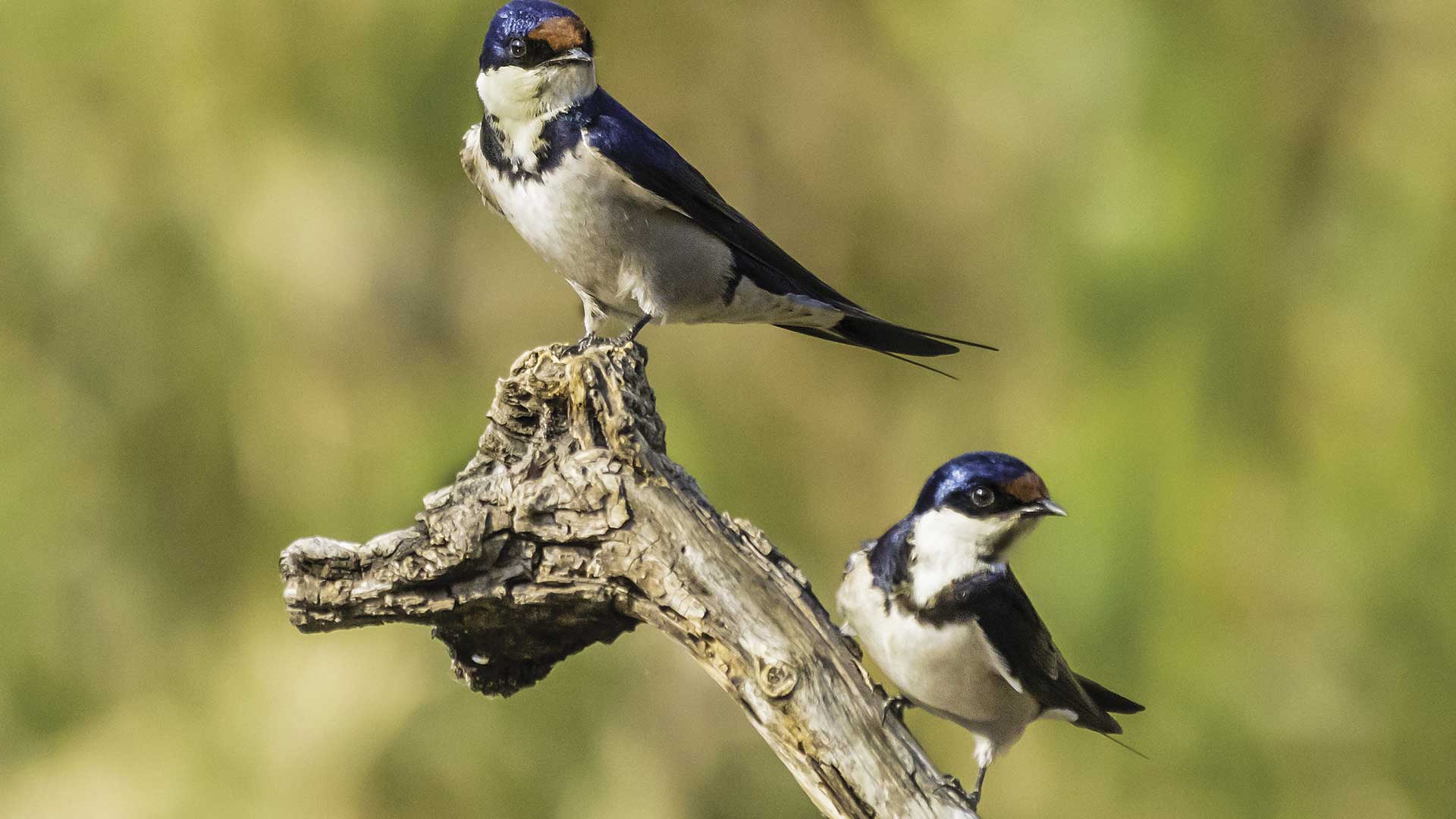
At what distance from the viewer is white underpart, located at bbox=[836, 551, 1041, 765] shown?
1554 millimetres

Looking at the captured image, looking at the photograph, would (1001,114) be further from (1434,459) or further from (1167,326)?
(1434,459)

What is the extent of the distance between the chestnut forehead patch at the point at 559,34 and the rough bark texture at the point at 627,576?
418 millimetres

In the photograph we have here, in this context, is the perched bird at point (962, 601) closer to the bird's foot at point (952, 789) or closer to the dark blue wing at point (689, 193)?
the bird's foot at point (952, 789)

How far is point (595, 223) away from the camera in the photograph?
1.66m

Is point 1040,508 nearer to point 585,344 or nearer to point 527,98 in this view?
point 585,344

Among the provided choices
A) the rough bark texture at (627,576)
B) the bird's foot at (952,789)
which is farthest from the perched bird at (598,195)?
the bird's foot at (952,789)

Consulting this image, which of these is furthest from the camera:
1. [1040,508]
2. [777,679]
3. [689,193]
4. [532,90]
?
[689,193]

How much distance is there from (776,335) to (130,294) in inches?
61.8

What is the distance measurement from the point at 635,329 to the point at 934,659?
578 millimetres

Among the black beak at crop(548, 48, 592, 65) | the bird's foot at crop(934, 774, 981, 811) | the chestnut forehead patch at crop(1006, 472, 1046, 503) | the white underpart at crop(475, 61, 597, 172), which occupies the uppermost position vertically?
the white underpart at crop(475, 61, 597, 172)

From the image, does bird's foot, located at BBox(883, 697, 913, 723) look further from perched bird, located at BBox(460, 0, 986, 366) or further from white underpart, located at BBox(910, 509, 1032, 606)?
perched bird, located at BBox(460, 0, 986, 366)

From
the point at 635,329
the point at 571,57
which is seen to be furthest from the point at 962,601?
the point at 571,57

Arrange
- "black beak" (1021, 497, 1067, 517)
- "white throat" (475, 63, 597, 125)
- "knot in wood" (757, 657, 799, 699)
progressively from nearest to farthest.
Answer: "knot in wood" (757, 657, 799, 699) < "black beak" (1021, 497, 1067, 517) < "white throat" (475, 63, 597, 125)

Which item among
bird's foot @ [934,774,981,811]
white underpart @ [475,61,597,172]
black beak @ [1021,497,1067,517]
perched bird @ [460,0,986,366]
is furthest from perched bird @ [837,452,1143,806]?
white underpart @ [475,61,597,172]
